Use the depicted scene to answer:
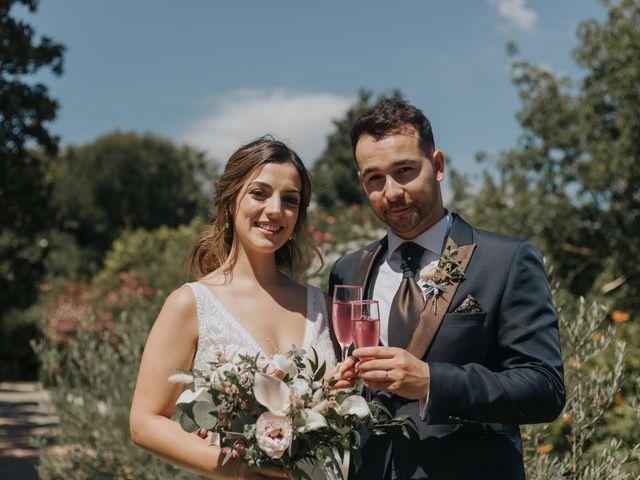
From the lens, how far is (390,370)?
7.60ft

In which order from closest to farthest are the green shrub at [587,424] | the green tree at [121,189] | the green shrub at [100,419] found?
the green shrub at [587,424], the green shrub at [100,419], the green tree at [121,189]

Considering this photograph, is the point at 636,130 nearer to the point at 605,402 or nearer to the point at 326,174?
the point at 605,402

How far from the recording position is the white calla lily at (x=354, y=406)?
2.23 m

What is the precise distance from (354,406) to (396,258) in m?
0.95

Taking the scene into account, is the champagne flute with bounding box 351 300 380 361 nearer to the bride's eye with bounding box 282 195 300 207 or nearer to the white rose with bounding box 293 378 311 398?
the white rose with bounding box 293 378 311 398

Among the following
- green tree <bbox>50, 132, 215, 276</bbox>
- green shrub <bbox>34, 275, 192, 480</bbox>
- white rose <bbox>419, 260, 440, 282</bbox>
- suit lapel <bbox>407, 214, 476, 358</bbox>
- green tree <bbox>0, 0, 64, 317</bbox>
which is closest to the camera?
suit lapel <bbox>407, 214, 476, 358</bbox>

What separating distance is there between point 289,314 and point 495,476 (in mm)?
1198

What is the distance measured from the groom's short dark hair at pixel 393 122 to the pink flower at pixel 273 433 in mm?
1335

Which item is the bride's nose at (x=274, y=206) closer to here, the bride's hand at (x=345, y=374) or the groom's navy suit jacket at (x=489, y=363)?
the groom's navy suit jacket at (x=489, y=363)

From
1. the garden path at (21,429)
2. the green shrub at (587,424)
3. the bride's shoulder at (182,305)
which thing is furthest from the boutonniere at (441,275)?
the garden path at (21,429)

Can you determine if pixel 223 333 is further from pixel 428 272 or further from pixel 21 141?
pixel 21 141

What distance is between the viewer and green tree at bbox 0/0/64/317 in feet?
36.5

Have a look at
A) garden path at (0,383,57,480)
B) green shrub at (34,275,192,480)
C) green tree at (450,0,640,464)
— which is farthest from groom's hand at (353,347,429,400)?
green tree at (450,0,640,464)

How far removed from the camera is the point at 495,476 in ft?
8.66
